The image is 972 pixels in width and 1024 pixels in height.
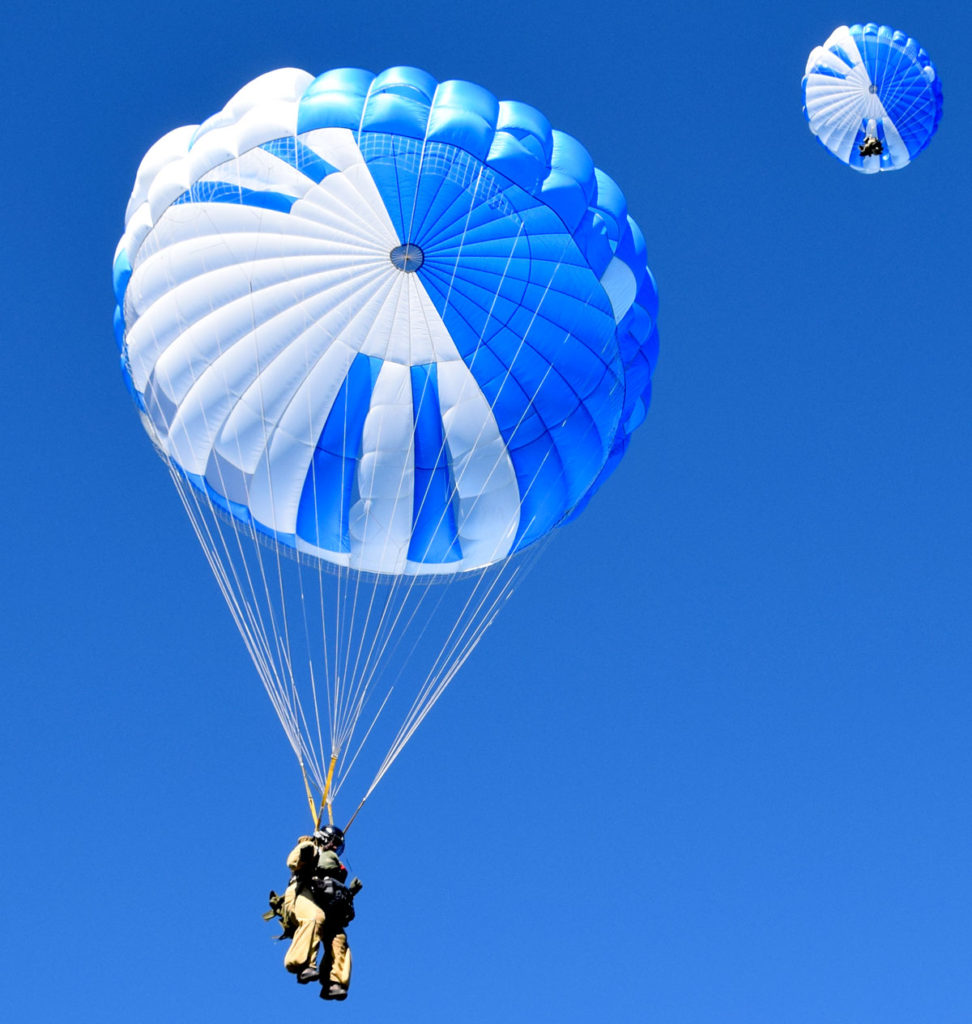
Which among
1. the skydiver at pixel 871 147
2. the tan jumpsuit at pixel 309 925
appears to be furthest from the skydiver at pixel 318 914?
the skydiver at pixel 871 147

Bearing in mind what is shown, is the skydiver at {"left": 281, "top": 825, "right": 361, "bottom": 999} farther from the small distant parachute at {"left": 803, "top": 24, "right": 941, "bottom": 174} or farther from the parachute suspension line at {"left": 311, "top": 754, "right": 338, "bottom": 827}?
the small distant parachute at {"left": 803, "top": 24, "right": 941, "bottom": 174}

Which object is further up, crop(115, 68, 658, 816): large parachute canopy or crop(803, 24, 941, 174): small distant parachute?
crop(803, 24, 941, 174): small distant parachute

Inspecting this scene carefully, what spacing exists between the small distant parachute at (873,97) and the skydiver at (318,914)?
14325 millimetres

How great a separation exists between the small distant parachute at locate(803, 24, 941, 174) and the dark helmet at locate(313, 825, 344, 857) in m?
14.0

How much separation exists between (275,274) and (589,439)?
359 centimetres

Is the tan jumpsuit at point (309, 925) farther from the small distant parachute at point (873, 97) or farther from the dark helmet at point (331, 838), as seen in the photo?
the small distant parachute at point (873, 97)

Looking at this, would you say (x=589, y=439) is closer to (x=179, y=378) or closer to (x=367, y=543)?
(x=367, y=543)

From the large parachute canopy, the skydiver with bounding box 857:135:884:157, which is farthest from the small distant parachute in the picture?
the large parachute canopy

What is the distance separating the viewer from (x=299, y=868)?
13023 mm

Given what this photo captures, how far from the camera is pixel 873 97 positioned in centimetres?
2272

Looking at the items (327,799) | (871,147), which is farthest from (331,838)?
(871,147)

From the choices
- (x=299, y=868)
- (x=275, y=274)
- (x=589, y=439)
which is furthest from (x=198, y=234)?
(x=299, y=868)

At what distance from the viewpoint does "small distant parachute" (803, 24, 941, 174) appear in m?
22.4

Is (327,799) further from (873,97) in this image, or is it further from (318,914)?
(873,97)
